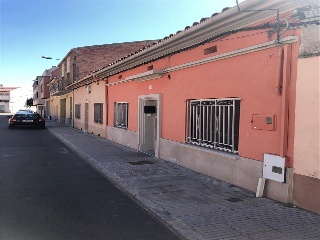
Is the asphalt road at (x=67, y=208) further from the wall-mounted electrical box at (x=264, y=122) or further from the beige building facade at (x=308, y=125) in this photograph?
the wall-mounted electrical box at (x=264, y=122)

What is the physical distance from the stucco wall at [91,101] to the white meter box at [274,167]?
1222 centimetres

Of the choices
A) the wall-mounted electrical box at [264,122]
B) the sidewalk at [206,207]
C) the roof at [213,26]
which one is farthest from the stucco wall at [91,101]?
the wall-mounted electrical box at [264,122]

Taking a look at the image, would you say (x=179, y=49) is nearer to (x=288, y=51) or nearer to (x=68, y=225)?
(x=288, y=51)

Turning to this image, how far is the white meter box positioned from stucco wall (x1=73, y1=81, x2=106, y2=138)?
12.2m

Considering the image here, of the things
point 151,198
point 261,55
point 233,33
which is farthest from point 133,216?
point 233,33

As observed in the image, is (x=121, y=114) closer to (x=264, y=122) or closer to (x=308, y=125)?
(x=264, y=122)

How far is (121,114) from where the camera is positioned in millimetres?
14523

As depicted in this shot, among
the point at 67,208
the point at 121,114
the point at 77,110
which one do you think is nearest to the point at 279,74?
the point at 67,208

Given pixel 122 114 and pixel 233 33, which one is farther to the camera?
pixel 122 114

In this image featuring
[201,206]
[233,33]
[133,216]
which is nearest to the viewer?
[133,216]

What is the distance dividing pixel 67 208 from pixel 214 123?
13.1 ft

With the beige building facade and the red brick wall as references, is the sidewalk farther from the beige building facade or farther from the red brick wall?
the red brick wall

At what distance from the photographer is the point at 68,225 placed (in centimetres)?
448

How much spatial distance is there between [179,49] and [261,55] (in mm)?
3266
